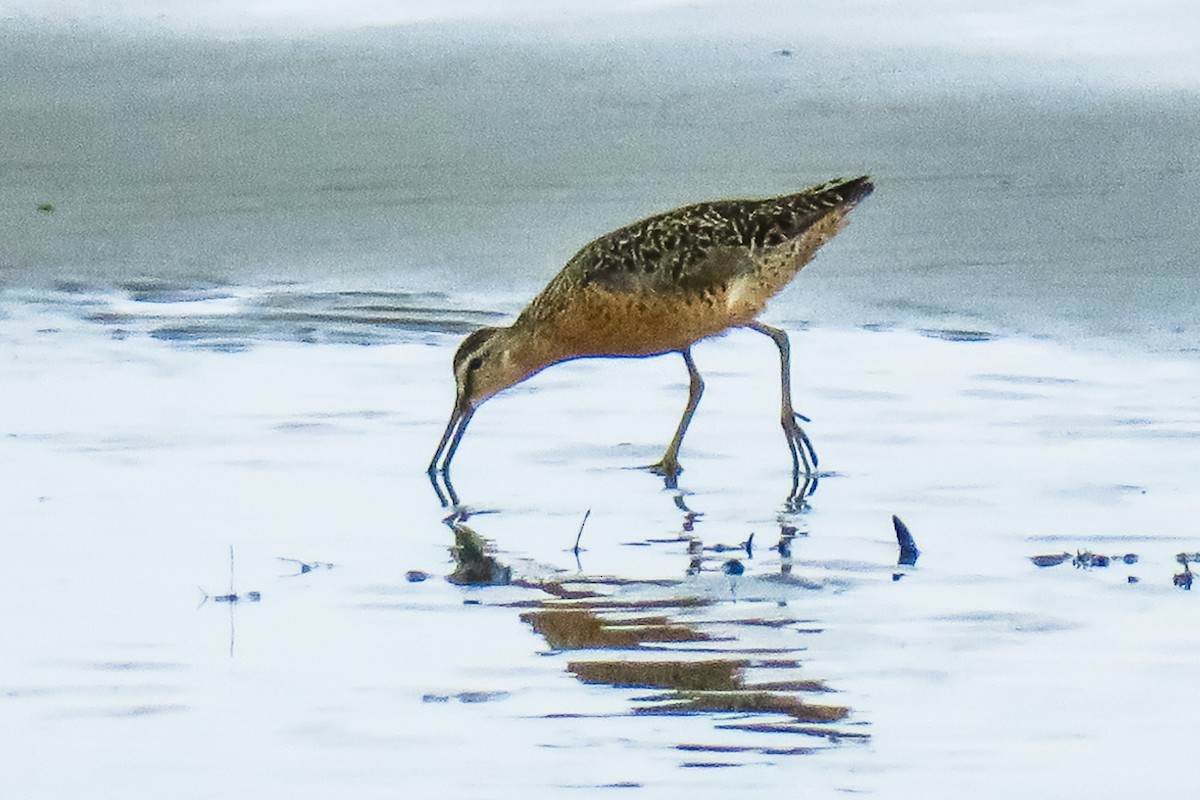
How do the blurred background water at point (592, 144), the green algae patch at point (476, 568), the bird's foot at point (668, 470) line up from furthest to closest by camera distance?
1. the blurred background water at point (592, 144)
2. the bird's foot at point (668, 470)
3. the green algae patch at point (476, 568)

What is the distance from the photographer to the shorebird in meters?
7.35

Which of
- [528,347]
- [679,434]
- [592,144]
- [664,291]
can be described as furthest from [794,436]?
[592,144]

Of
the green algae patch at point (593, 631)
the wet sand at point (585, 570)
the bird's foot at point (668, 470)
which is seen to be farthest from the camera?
the bird's foot at point (668, 470)

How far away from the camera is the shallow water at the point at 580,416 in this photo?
13.9ft

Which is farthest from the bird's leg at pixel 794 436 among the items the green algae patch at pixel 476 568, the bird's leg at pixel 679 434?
the green algae patch at pixel 476 568

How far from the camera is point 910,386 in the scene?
7.71 metres

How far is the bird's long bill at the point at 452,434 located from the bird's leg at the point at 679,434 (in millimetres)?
529

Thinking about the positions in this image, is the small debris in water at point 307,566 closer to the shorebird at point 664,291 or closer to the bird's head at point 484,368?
the bird's head at point 484,368

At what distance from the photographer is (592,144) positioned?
11.6 m

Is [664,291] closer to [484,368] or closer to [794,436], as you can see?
[484,368]

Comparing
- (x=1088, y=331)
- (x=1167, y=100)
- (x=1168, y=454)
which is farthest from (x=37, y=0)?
(x=1168, y=454)

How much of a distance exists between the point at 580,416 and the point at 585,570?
199 cm

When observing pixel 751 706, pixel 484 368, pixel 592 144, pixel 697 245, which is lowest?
pixel 751 706

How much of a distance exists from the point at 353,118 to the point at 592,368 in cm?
412
